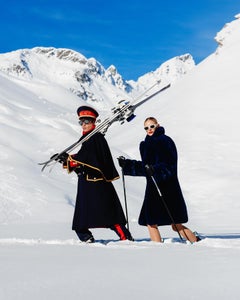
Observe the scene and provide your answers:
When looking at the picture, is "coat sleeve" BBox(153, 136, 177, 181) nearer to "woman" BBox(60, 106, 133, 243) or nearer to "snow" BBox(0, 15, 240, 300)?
"woman" BBox(60, 106, 133, 243)

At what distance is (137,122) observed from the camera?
35031 mm

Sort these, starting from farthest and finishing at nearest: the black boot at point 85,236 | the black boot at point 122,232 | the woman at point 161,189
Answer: the woman at point 161,189
the black boot at point 122,232
the black boot at point 85,236

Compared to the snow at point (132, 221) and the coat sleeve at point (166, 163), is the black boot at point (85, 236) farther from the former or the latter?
the coat sleeve at point (166, 163)

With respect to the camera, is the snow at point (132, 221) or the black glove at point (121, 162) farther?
the black glove at point (121, 162)

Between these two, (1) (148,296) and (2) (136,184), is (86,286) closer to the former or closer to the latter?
(1) (148,296)

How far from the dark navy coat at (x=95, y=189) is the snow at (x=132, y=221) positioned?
39 cm

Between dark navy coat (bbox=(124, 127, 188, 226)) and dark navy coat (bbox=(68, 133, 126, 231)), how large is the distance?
0.42 meters

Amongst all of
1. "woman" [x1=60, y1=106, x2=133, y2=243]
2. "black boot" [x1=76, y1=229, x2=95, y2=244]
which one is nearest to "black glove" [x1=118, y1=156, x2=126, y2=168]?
"woman" [x1=60, y1=106, x2=133, y2=243]

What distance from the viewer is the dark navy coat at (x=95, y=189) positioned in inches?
255

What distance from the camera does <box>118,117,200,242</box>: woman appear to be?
6676mm

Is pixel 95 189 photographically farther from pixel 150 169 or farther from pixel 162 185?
pixel 162 185

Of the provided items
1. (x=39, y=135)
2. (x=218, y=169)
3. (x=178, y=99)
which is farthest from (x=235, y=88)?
(x=39, y=135)

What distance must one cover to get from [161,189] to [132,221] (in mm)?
5464

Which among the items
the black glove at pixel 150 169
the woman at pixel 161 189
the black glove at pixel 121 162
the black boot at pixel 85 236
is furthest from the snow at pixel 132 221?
the black glove at pixel 121 162
